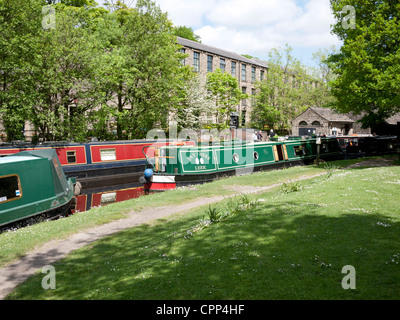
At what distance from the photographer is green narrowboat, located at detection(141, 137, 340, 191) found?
16.9 metres

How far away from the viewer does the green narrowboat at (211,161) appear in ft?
55.5

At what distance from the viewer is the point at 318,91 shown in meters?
56.3

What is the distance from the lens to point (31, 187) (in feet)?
35.9

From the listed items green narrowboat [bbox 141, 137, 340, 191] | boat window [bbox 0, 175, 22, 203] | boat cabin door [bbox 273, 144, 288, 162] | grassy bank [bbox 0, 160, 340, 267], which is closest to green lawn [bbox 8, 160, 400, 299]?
grassy bank [bbox 0, 160, 340, 267]

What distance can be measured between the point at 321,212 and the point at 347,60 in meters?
12.8

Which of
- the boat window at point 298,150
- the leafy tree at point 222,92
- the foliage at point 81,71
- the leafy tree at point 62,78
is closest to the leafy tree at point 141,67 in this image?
the foliage at point 81,71

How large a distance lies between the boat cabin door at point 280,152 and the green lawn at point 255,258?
12.7 meters

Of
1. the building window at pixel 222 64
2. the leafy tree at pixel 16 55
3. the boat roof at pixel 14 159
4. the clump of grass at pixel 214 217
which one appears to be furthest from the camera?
the building window at pixel 222 64

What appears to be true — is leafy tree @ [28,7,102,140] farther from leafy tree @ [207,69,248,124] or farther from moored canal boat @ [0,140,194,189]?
leafy tree @ [207,69,248,124]

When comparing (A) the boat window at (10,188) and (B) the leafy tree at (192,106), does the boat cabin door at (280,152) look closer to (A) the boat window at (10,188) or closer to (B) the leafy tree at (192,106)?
(B) the leafy tree at (192,106)
